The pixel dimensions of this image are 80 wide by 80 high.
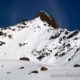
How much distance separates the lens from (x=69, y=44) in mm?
161250

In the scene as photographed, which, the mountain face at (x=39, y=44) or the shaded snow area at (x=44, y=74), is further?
the mountain face at (x=39, y=44)

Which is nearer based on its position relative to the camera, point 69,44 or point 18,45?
point 69,44

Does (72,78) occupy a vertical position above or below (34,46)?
below

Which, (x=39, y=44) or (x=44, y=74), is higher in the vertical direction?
(x=39, y=44)

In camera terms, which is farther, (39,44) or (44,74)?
(39,44)

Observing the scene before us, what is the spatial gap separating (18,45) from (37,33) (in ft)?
69.3

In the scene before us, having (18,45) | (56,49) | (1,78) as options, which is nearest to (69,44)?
(56,49)

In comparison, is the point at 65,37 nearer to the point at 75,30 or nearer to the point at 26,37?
the point at 75,30

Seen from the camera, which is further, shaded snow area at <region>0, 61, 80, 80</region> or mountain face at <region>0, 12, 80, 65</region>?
mountain face at <region>0, 12, 80, 65</region>

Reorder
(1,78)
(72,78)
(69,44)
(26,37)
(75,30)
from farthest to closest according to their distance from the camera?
(26,37)
(75,30)
(69,44)
(1,78)
(72,78)

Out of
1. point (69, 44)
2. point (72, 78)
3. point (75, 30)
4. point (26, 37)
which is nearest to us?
point (72, 78)

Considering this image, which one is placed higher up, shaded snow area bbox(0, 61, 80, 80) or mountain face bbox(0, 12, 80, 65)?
mountain face bbox(0, 12, 80, 65)

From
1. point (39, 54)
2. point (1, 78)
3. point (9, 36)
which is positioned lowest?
point (1, 78)

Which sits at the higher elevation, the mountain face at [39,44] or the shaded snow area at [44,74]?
the mountain face at [39,44]
